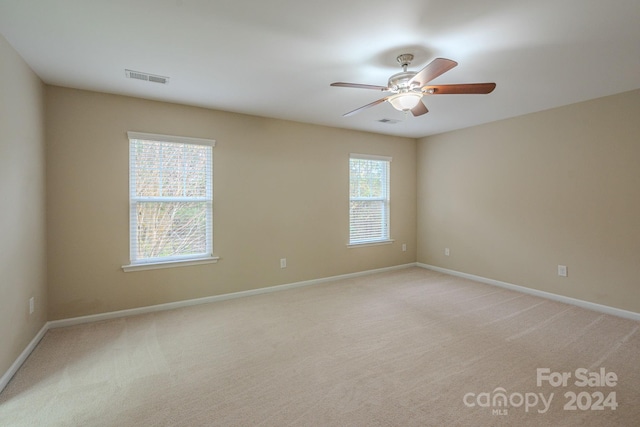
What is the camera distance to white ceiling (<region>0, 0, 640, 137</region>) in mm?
1865

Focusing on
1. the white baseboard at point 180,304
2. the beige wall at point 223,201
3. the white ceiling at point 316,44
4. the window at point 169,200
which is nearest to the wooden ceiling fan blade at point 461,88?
the white ceiling at point 316,44

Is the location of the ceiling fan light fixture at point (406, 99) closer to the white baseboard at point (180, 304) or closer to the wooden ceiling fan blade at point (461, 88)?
the wooden ceiling fan blade at point (461, 88)

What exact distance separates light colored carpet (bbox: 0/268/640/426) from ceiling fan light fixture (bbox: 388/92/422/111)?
2.14m

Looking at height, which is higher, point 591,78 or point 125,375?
point 591,78

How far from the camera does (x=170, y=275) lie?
361 cm

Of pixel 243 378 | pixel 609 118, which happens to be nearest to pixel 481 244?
pixel 609 118

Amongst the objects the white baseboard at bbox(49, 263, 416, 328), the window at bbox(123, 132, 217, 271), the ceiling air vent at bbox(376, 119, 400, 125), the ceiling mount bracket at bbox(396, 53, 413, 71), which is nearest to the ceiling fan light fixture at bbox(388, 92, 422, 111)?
the ceiling mount bracket at bbox(396, 53, 413, 71)

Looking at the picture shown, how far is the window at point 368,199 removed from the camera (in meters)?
5.12

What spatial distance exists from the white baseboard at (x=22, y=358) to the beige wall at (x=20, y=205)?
4 cm

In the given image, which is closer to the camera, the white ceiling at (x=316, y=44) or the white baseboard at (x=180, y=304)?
the white ceiling at (x=316, y=44)

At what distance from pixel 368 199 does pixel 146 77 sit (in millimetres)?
3691

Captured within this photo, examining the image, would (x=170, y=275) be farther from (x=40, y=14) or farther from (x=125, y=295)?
(x=40, y=14)

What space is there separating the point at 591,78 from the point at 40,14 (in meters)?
4.61

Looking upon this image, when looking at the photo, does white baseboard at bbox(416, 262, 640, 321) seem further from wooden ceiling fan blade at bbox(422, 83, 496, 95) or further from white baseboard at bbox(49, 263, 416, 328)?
wooden ceiling fan blade at bbox(422, 83, 496, 95)
